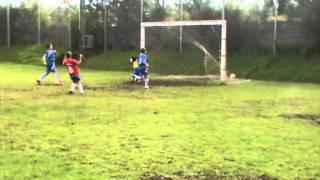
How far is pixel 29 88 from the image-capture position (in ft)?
Result: 62.1

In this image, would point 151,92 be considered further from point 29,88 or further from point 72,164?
point 72,164

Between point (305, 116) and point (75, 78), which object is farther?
point (75, 78)

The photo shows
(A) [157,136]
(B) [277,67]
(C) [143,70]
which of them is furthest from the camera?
(B) [277,67]

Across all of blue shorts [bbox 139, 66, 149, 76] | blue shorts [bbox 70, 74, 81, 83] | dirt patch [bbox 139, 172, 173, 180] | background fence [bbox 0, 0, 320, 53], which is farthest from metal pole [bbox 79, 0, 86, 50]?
dirt patch [bbox 139, 172, 173, 180]

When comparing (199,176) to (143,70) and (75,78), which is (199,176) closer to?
(75,78)

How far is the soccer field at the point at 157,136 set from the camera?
7.45 m

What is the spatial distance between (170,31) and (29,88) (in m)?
13.3

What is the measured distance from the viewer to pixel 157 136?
9883 millimetres

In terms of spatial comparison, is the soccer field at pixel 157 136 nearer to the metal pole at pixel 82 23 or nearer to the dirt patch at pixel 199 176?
the dirt patch at pixel 199 176

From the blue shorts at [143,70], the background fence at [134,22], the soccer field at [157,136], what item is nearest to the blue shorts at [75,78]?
the soccer field at [157,136]

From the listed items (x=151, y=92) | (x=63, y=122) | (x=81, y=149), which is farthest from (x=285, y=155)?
(x=151, y=92)

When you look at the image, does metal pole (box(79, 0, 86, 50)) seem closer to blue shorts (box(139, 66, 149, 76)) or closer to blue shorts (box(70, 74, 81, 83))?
blue shorts (box(139, 66, 149, 76))

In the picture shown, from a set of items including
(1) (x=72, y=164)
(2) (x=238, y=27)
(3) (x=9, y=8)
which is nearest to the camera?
(1) (x=72, y=164)

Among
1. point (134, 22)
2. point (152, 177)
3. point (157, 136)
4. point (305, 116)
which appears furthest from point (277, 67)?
point (152, 177)
